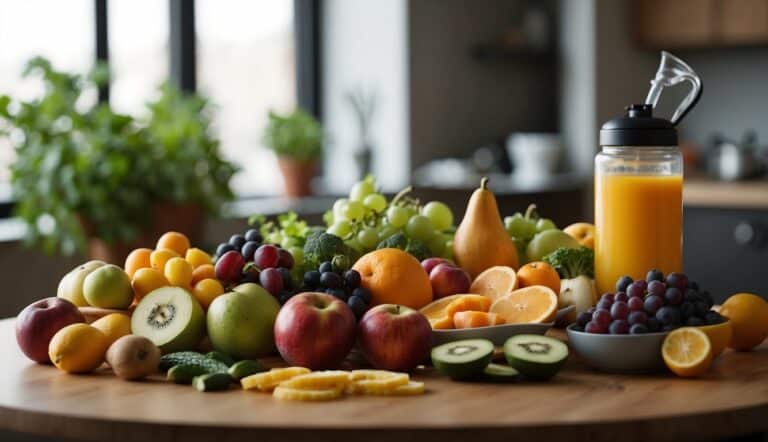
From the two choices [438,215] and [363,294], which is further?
[438,215]

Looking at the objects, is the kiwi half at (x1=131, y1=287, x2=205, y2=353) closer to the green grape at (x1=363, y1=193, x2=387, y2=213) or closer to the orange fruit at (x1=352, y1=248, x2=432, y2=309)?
the orange fruit at (x1=352, y1=248, x2=432, y2=309)

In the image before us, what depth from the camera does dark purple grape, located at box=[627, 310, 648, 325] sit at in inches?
60.4

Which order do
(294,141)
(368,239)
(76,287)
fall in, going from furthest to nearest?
(294,141) < (368,239) < (76,287)

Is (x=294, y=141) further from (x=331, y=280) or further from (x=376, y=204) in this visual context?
(x=331, y=280)

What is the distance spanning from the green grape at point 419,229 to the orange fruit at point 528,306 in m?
→ 0.34

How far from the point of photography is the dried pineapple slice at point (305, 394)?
138 cm

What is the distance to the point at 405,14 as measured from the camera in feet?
16.1

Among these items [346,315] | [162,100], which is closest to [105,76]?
[162,100]

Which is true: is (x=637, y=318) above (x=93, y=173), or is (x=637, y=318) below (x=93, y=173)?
below

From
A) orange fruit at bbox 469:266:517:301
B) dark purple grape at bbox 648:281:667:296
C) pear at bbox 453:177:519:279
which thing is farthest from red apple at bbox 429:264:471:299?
dark purple grape at bbox 648:281:667:296

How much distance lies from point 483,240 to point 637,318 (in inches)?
18.9

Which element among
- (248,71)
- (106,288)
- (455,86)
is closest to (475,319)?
(106,288)

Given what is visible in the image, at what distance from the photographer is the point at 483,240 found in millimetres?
1969

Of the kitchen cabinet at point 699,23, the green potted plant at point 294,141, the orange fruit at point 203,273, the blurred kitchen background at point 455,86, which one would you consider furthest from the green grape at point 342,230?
the kitchen cabinet at point 699,23
